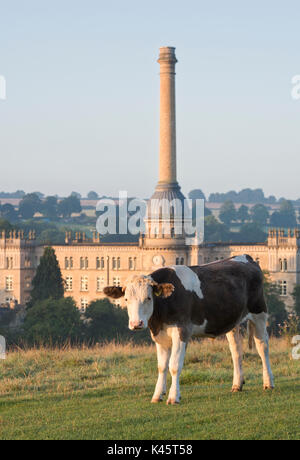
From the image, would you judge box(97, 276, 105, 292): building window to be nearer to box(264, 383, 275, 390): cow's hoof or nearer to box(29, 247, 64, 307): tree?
box(29, 247, 64, 307): tree

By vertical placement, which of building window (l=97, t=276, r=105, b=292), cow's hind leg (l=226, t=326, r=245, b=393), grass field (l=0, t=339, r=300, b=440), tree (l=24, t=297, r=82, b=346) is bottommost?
tree (l=24, t=297, r=82, b=346)

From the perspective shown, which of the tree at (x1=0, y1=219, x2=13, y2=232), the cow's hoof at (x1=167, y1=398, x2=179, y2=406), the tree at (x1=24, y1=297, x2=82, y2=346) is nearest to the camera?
the cow's hoof at (x1=167, y1=398, x2=179, y2=406)

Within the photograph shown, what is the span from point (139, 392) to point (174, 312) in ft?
6.83

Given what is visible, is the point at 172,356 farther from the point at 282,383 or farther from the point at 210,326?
the point at 282,383

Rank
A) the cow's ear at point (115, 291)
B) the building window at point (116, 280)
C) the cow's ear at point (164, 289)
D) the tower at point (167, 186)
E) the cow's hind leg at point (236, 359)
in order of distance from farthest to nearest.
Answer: the building window at point (116, 280) < the tower at point (167, 186) < the cow's hind leg at point (236, 359) < the cow's ear at point (115, 291) < the cow's ear at point (164, 289)

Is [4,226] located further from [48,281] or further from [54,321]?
[54,321]

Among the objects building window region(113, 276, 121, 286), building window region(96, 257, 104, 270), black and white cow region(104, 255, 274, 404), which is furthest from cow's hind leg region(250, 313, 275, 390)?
building window region(96, 257, 104, 270)

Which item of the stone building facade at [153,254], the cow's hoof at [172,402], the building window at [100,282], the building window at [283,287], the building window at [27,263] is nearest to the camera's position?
the cow's hoof at [172,402]

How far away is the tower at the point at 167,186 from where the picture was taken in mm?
132000

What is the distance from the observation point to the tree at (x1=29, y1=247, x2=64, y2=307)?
114500mm

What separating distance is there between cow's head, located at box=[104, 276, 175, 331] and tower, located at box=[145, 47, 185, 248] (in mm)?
118976

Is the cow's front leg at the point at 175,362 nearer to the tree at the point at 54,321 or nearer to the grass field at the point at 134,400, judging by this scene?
the grass field at the point at 134,400

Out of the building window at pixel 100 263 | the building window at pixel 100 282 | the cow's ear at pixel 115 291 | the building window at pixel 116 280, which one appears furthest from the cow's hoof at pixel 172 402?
the building window at pixel 100 263
